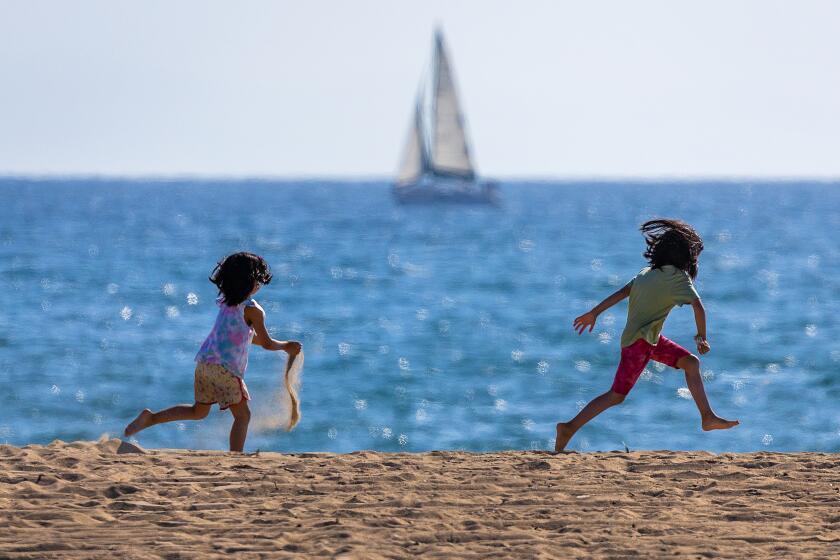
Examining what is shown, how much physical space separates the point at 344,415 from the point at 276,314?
472 inches

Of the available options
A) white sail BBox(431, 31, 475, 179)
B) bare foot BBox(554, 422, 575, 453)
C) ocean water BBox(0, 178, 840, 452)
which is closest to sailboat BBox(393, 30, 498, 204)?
white sail BBox(431, 31, 475, 179)

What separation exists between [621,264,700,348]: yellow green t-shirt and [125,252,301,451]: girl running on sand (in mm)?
1923

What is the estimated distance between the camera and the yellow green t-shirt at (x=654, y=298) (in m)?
7.27

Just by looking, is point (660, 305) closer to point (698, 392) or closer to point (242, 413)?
point (698, 392)

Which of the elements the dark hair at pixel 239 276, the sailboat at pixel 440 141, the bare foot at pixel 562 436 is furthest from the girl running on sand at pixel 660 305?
the sailboat at pixel 440 141

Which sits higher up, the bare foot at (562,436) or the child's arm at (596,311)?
the child's arm at (596,311)

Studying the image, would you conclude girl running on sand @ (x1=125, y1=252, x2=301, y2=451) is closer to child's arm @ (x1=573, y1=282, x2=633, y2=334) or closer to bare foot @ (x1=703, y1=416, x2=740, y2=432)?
child's arm @ (x1=573, y1=282, x2=633, y2=334)

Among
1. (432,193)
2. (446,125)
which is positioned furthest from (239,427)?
(432,193)

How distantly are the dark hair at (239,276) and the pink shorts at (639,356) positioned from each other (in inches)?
81.1

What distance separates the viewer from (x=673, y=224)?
24.3 feet

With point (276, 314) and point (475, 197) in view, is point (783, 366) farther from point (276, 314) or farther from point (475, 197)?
point (475, 197)

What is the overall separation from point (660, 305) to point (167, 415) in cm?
288

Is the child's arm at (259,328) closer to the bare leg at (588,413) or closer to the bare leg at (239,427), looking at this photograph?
the bare leg at (239,427)

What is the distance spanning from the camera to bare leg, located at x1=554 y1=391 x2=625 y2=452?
7.50 meters
